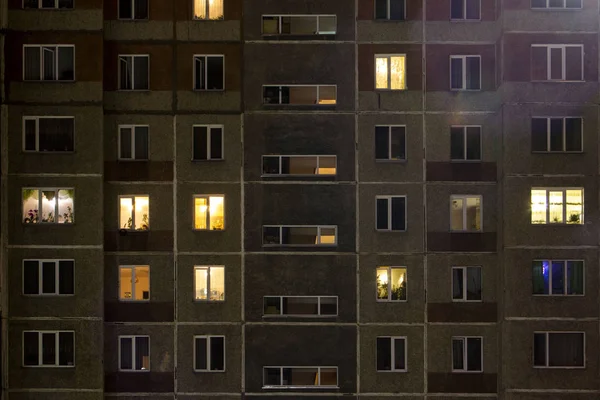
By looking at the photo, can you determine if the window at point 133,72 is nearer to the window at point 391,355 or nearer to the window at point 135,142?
A: the window at point 135,142

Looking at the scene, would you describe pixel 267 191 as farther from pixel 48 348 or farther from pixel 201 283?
pixel 48 348

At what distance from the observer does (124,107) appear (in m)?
22.0

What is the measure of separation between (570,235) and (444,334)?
5940 mm

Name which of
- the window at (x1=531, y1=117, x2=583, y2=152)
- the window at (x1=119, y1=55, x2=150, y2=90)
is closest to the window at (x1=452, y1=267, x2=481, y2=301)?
the window at (x1=531, y1=117, x2=583, y2=152)

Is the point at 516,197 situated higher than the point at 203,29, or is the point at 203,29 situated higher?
the point at 203,29

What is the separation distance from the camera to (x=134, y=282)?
22.0 meters

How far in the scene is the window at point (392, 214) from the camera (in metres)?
22.1

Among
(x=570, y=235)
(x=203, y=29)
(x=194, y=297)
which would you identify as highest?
(x=203, y=29)

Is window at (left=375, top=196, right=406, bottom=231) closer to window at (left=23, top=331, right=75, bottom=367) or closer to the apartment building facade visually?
the apartment building facade

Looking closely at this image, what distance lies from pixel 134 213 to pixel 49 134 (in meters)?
4.36

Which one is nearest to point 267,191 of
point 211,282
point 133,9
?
point 211,282

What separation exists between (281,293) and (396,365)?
5180mm

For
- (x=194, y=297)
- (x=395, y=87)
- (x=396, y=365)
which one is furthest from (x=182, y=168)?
(x=396, y=365)

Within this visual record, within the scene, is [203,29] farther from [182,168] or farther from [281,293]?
[281,293]
